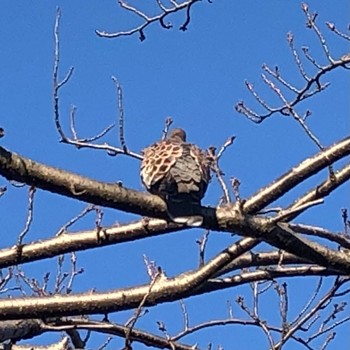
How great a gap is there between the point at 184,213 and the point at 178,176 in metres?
0.44

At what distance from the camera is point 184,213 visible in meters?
2.80

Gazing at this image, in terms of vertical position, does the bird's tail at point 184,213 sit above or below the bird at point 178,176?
below

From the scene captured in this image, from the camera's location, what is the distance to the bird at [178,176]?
2859 mm

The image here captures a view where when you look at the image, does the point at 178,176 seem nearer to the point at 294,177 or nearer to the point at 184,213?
the point at 184,213

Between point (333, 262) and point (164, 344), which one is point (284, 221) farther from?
point (164, 344)

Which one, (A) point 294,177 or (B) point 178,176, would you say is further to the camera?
(B) point 178,176

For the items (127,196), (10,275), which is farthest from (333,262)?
(10,275)

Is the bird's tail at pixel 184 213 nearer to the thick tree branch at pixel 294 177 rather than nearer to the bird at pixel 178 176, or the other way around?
the bird at pixel 178 176

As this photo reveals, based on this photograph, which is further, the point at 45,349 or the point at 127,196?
the point at 45,349

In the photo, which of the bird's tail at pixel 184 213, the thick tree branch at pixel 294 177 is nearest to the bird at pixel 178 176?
the bird's tail at pixel 184 213

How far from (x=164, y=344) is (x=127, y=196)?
1138 mm

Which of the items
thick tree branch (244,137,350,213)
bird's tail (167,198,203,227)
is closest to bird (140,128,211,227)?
bird's tail (167,198,203,227)

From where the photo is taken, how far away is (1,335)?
12.7 ft

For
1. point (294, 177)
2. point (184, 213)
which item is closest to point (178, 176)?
point (184, 213)
